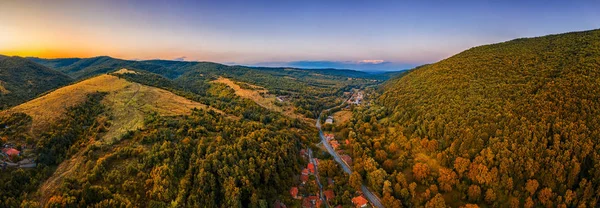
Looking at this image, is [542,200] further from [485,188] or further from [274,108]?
[274,108]

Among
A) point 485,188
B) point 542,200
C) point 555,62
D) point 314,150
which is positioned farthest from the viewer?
point 314,150

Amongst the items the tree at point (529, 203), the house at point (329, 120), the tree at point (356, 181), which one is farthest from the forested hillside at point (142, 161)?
the tree at point (529, 203)

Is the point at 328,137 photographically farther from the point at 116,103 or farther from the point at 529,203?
the point at 116,103

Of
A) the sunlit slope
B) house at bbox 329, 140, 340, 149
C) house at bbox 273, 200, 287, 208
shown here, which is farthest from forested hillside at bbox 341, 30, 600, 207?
the sunlit slope

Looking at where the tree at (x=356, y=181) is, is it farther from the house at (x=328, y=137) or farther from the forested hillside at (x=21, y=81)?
the forested hillside at (x=21, y=81)

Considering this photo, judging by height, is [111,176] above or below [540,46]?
below

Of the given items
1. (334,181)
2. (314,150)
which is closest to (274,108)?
(314,150)

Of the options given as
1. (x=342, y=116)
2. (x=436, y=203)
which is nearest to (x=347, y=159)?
(x=436, y=203)
